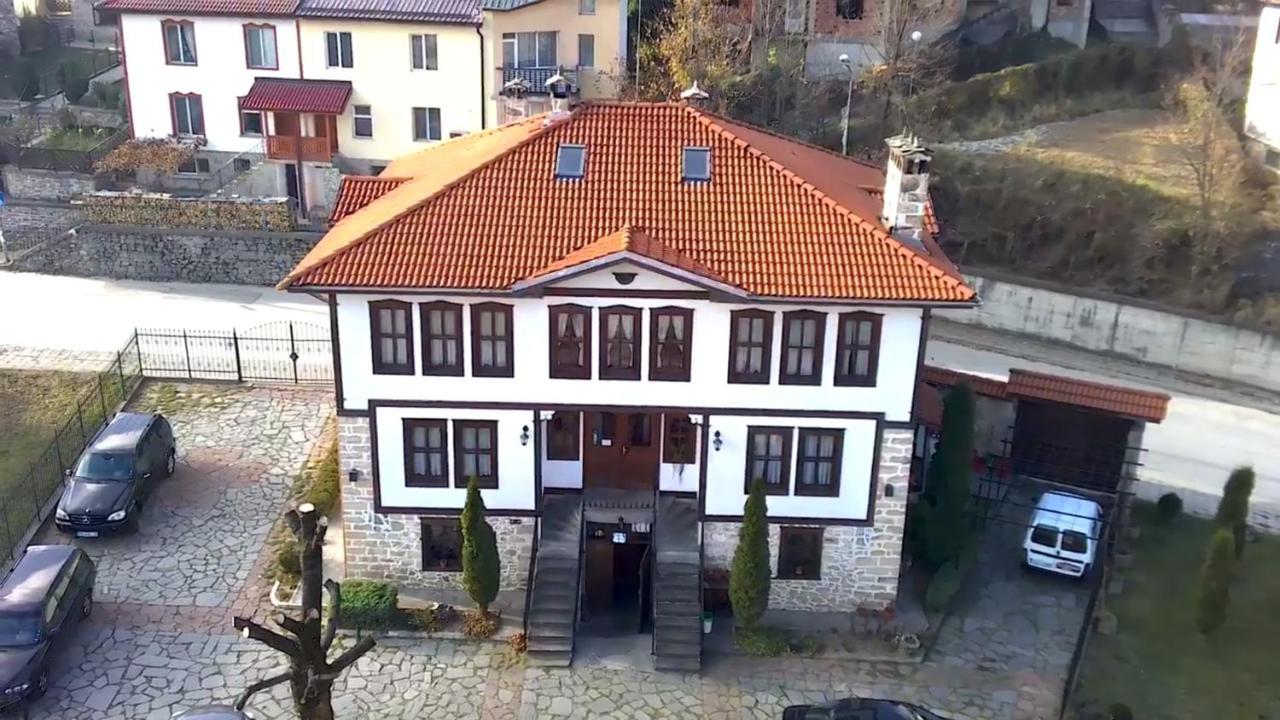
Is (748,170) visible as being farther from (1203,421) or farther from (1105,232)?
(1105,232)

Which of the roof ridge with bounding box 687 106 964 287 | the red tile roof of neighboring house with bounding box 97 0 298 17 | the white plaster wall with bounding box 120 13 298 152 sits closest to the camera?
the roof ridge with bounding box 687 106 964 287

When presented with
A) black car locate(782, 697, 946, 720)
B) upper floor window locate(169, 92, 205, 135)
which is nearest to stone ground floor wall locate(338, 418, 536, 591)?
black car locate(782, 697, 946, 720)

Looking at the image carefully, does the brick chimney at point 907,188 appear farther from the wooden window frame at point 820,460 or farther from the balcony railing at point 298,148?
the balcony railing at point 298,148

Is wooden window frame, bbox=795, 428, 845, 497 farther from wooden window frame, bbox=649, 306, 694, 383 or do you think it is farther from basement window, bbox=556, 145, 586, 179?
basement window, bbox=556, 145, 586, 179

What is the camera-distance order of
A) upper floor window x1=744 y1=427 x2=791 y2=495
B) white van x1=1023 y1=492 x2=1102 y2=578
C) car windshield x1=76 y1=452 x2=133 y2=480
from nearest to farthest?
1. upper floor window x1=744 y1=427 x2=791 y2=495
2. white van x1=1023 y1=492 x2=1102 y2=578
3. car windshield x1=76 y1=452 x2=133 y2=480

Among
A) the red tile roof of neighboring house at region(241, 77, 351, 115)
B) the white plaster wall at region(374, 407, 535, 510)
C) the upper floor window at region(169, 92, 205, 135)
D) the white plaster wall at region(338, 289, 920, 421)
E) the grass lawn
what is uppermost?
the red tile roof of neighboring house at region(241, 77, 351, 115)

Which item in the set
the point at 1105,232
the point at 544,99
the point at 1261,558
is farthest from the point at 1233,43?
the point at 544,99
